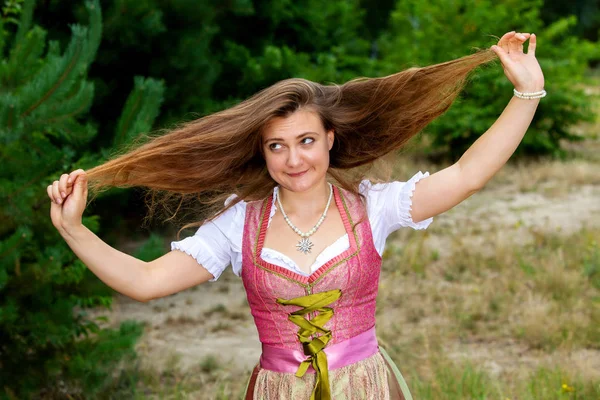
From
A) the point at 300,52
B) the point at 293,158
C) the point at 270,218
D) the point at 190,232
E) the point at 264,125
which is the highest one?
the point at 300,52

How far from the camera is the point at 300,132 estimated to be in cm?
228

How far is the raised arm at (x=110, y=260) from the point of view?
2.14 m

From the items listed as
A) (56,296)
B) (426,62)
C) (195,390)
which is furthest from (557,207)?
(56,296)

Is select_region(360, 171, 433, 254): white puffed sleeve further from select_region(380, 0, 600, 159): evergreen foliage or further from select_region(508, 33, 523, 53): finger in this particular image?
select_region(380, 0, 600, 159): evergreen foliage

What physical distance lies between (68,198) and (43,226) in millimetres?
1194

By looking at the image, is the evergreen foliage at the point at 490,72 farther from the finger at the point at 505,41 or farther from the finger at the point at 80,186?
the finger at the point at 80,186

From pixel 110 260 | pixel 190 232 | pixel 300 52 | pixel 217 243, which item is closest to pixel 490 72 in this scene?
pixel 300 52

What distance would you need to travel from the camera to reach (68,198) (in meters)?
2.15

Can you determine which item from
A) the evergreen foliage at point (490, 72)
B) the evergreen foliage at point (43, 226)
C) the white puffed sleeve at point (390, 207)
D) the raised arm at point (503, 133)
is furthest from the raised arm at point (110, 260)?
the evergreen foliage at point (490, 72)

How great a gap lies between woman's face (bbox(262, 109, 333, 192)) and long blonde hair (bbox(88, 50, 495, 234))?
0.11 feet

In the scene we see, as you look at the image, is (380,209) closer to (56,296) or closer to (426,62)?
(56,296)

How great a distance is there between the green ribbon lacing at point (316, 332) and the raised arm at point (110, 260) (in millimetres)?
287

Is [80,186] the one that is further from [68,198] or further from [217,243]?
[217,243]

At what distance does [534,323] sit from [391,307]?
3.21ft
